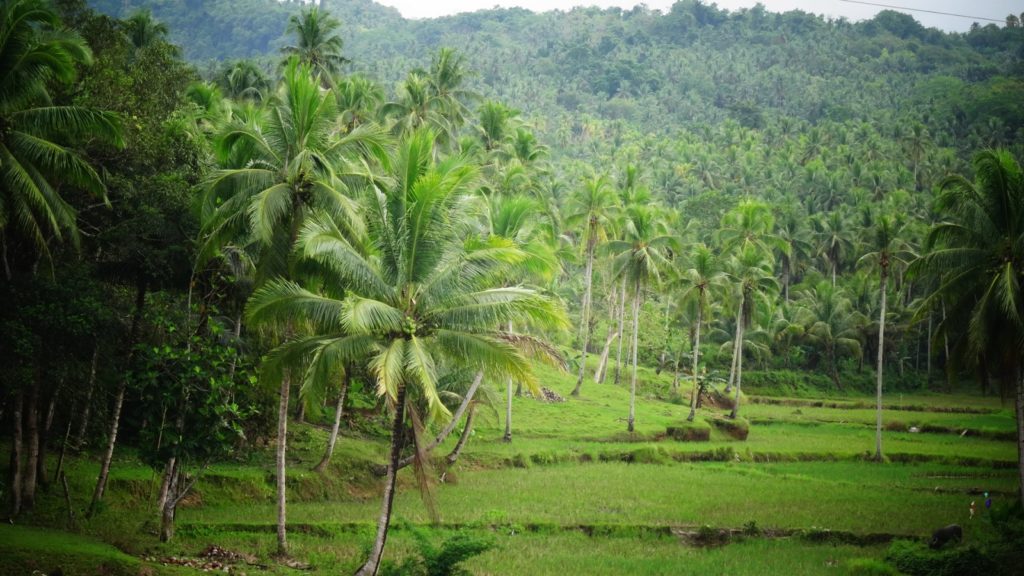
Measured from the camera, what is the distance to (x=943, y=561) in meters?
17.3

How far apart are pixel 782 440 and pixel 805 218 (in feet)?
152

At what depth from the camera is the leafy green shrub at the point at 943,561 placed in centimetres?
1681

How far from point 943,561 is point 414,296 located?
13.6m

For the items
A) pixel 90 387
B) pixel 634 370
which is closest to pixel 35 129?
pixel 90 387

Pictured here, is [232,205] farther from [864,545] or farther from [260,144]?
[864,545]

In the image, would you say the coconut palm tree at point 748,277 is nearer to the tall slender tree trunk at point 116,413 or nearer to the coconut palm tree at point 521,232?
the coconut palm tree at point 521,232

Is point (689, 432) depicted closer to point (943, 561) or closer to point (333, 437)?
point (943, 561)

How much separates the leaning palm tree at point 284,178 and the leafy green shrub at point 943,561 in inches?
574

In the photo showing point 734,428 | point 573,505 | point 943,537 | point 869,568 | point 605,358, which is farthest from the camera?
point 605,358

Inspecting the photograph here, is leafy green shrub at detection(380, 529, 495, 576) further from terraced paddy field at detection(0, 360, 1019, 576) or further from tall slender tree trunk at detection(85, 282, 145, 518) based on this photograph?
tall slender tree trunk at detection(85, 282, 145, 518)

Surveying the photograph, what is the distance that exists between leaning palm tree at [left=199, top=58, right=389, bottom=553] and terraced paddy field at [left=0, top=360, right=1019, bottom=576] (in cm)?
318

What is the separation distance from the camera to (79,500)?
16781 mm

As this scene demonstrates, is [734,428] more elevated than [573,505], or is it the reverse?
[734,428]

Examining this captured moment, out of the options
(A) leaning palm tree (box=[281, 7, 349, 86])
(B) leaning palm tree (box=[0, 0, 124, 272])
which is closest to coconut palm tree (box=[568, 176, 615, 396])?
(A) leaning palm tree (box=[281, 7, 349, 86])
